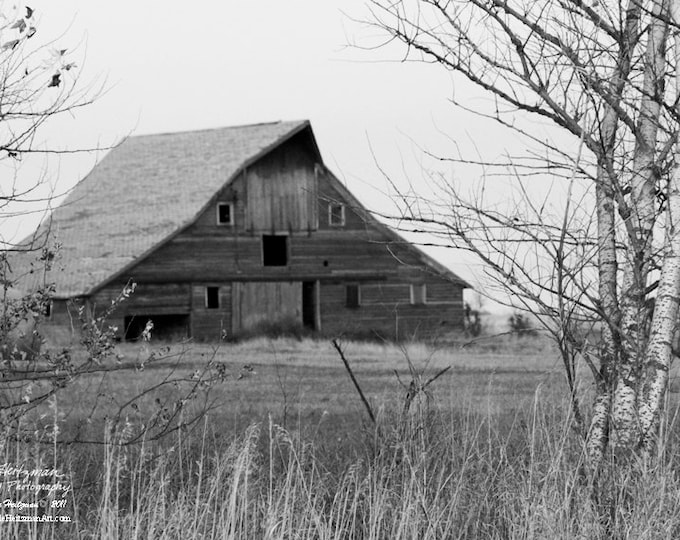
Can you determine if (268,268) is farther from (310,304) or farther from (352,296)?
(352,296)

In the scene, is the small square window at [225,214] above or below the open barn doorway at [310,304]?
above

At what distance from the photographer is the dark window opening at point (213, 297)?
31678 millimetres

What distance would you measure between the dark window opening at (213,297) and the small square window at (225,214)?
2.07 metres

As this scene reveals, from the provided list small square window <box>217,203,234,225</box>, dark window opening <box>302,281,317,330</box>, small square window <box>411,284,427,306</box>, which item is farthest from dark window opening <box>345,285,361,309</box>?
small square window <box>217,203,234,225</box>

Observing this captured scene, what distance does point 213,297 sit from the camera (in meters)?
31.9

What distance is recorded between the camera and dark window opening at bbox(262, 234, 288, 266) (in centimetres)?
3316

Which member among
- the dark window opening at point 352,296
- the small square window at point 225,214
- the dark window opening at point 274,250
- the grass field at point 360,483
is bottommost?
the grass field at point 360,483

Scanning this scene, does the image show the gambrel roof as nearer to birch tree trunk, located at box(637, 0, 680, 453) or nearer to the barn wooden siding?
the barn wooden siding

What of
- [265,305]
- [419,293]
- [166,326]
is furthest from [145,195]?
[419,293]

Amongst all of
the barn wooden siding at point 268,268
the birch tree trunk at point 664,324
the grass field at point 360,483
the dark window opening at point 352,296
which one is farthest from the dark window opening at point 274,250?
the birch tree trunk at point 664,324

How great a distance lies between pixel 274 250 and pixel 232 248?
91.2 inches

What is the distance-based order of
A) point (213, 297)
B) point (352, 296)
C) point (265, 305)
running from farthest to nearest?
1. point (352, 296)
2. point (265, 305)
3. point (213, 297)

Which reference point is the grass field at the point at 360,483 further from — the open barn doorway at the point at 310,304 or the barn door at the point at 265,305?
the open barn doorway at the point at 310,304

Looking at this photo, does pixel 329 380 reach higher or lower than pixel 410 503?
lower
